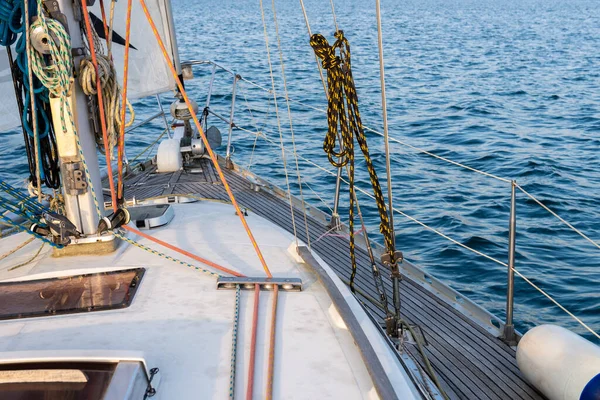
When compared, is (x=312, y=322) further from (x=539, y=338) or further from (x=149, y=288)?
(x=539, y=338)

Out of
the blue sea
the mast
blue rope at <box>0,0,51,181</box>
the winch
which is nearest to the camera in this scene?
blue rope at <box>0,0,51,181</box>

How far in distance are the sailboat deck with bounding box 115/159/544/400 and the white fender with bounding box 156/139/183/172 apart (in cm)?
60

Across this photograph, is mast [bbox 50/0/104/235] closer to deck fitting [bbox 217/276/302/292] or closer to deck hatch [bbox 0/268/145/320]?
deck hatch [bbox 0/268/145/320]

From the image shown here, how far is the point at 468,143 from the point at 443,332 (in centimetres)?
721

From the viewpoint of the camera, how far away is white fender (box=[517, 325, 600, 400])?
2992mm

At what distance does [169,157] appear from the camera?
21.4 ft

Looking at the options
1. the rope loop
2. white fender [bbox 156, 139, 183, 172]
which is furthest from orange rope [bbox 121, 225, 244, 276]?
white fender [bbox 156, 139, 183, 172]

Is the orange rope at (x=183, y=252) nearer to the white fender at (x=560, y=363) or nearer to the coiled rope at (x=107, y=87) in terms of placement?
the coiled rope at (x=107, y=87)

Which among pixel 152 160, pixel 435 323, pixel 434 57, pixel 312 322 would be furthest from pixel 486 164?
pixel 434 57

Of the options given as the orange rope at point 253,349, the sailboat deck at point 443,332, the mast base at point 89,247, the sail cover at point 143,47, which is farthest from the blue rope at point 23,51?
the sail cover at point 143,47

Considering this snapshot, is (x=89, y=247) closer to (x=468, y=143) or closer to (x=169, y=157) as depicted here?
(x=169, y=157)

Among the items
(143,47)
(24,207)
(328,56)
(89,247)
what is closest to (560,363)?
(328,56)

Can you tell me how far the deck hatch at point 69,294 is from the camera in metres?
2.88

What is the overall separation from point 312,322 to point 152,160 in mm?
4783
